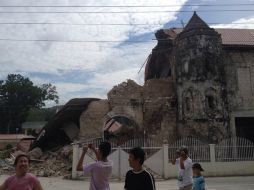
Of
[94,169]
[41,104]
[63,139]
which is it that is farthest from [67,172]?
[41,104]

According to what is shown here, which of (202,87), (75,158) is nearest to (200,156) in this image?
(202,87)

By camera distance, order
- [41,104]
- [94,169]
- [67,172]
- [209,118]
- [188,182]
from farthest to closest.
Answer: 1. [41,104]
2. [209,118]
3. [67,172]
4. [188,182]
5. [94,169]

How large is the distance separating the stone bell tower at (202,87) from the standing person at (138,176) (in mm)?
22474

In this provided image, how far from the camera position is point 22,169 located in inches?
192

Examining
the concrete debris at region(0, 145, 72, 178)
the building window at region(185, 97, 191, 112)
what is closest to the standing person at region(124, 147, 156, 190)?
the concrete debris at region(0, 145, 72, 178)

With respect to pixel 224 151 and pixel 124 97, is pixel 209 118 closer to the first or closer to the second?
pixel 224 151

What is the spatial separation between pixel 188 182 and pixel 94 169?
2766 millimetres

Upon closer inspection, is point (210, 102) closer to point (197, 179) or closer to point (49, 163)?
point (49, 163)

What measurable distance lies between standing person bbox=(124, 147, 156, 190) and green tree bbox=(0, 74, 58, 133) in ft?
243

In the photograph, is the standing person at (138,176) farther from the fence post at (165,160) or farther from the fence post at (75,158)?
the fence post at (165,160)

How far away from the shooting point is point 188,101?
90.0 feet

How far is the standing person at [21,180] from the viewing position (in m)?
4.75

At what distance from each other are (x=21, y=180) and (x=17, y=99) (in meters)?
79.1

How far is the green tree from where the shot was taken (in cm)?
7638
